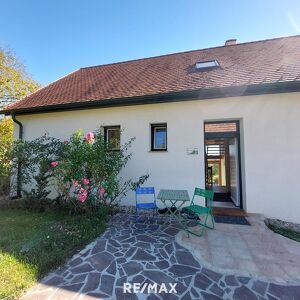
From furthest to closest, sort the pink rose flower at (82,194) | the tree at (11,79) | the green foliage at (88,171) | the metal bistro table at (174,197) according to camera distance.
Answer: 1. the tree at (11,79)
2. the green foliage at (88,171)
3. the pink rose flower at (82,194)
4. the metal bistro table at (174,197)

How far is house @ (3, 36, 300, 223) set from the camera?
524cm

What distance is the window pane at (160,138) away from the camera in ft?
21.0

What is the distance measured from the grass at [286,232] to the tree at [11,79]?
1632 cm

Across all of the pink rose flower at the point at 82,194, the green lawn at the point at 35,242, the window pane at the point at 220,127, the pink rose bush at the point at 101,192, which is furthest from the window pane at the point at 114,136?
the window pane at the point at 220,127

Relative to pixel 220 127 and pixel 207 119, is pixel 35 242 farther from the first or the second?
pixel 220 127

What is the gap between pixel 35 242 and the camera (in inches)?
148

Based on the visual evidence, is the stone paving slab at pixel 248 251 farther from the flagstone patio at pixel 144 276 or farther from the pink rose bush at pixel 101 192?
the pink rose bush at pixel 101 192

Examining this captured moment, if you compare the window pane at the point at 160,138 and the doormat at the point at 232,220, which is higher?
the window pane at the point at 160,138

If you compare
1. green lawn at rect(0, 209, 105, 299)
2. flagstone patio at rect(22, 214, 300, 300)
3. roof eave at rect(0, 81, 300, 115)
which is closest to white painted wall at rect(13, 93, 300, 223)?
roof eave at rect(0, 81, 300, 115)

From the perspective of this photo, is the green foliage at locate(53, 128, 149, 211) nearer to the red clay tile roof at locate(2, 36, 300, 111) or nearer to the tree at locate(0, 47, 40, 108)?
the red clay tile roof at locate(2, 36, 300, 111)

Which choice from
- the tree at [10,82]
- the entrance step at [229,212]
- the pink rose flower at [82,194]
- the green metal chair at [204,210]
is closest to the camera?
the green metal chair at [204,210]

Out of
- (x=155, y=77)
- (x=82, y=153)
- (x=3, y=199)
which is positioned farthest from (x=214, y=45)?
(x=3, y=199)

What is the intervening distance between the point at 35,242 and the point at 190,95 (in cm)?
542

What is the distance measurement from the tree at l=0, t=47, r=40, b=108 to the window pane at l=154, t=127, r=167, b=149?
12.3 metres
